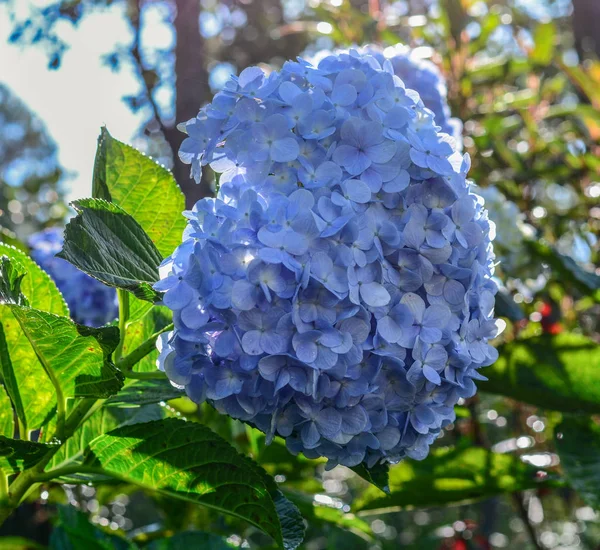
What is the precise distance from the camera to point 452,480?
4.94ft

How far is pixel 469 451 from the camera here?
155 centimetres

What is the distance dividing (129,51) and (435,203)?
6.42 ft

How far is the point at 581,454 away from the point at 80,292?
1.32 meters

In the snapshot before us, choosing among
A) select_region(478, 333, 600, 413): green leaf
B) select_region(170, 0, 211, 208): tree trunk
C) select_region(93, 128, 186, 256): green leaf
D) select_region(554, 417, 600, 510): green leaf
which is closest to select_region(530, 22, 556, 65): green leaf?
select_region(170, 0, 211, 208): tree trunk

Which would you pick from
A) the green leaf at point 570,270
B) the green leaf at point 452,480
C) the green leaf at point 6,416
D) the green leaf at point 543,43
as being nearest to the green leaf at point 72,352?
the green leaf at point 6,416

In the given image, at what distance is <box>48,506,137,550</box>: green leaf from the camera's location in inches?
53.2

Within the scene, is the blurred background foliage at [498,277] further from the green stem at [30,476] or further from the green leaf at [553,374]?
the green stem at [30,476]

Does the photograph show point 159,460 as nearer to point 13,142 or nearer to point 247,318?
point 247,318

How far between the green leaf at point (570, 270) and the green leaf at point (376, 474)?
1018 mm

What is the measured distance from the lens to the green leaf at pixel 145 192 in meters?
1.07

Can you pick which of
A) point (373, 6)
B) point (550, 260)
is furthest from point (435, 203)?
point (373, 6)

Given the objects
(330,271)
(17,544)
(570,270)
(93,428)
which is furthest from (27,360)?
(570,270)

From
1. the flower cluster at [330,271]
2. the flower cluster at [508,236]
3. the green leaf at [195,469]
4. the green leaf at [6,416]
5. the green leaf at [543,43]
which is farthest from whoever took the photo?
the green leaf at [543,43]

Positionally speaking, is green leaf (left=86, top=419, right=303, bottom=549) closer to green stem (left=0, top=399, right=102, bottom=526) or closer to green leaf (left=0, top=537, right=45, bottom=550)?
green stem (left=0, top=399, right=102, bottom=526)
